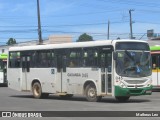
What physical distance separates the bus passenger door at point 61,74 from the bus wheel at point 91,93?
2.05 metres

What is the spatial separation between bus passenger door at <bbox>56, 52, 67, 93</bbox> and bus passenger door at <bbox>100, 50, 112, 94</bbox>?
9.99 feet

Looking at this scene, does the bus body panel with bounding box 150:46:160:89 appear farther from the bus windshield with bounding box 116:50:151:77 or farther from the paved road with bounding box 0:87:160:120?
the bus windshield with bounding box 116:50:151:77

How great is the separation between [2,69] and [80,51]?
20325 millimetres

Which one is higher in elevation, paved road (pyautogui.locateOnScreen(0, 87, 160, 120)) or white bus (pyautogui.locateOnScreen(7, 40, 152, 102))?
white bus (pyautogui.locateOnScreen(7, 40, 152, 102))

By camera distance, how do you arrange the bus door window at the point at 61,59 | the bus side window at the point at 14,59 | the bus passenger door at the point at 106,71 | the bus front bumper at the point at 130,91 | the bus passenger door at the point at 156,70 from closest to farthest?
1. the bus front bumper at the point at 130,91
2. the bus passenger door at the point at 106,71
3. the bus door window at the point at 61,59
4. the bus side window at the point at 14,59
5. the bus passenger door at the point at 156,70

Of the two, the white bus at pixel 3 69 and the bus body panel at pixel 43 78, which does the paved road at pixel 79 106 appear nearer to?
the bus body panel at pixel 43 78

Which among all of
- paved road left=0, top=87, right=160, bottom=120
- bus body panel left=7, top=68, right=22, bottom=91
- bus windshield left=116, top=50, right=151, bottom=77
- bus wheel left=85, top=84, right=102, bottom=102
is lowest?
paved road left=0, top=87, right=160, bottom=120

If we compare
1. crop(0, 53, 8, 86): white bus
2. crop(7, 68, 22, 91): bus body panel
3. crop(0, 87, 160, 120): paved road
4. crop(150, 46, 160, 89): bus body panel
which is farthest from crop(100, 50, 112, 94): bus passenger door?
crop(0, 53, 8, 86): white bus

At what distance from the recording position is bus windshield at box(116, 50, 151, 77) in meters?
24.5

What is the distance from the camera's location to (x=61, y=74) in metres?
27.6

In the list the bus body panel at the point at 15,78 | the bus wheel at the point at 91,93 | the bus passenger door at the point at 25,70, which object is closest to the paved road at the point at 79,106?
the bus wheel at the point at 91,93

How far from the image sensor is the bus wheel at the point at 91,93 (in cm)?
2528

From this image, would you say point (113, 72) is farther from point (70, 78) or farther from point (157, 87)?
point (157, 87)

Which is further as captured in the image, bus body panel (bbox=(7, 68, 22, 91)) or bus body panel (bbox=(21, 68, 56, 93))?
bus body panel (bbox=(7, 68, 22, 91))
